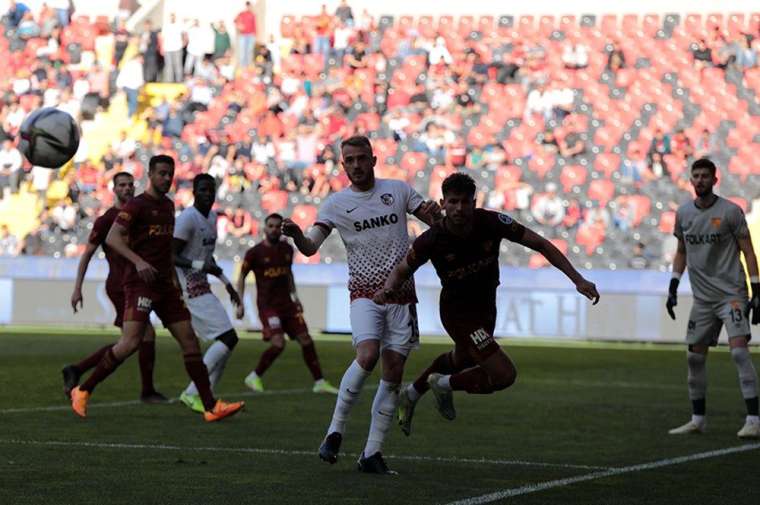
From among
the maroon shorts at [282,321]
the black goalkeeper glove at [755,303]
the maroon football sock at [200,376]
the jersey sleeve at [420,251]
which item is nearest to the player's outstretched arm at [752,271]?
the black goalkeeper glove at [755,303]

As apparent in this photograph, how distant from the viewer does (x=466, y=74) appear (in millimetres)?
33219

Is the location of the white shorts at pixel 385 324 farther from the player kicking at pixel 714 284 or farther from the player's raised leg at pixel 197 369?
the player kicking at pixel 714 284

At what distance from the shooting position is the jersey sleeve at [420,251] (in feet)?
28.2

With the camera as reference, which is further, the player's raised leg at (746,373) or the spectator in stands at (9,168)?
the spectator in stands at (9,168)

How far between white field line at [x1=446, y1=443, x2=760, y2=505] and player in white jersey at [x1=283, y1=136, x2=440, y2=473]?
1041 millimetres

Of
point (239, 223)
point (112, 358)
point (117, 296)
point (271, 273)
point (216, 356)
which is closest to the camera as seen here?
point (112, 358)

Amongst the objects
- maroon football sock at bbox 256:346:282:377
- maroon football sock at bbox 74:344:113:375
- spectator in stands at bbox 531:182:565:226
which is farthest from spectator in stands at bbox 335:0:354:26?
maroon football sock at bbox 74:344:113:375

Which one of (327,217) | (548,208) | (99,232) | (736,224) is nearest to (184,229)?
(99,232)

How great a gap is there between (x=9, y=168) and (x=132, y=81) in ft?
11.7

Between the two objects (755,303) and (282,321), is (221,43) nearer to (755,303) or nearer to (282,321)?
(282,321)

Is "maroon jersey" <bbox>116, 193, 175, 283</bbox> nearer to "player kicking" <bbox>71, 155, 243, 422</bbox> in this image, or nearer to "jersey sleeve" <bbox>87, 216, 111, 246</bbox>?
"player kicking" <bbox>71, 155, 243, 422</bbox>

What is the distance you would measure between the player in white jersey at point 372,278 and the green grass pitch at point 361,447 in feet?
1.32

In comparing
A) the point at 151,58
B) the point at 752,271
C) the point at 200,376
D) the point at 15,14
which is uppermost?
the point at 15,14

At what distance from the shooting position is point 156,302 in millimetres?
12414
